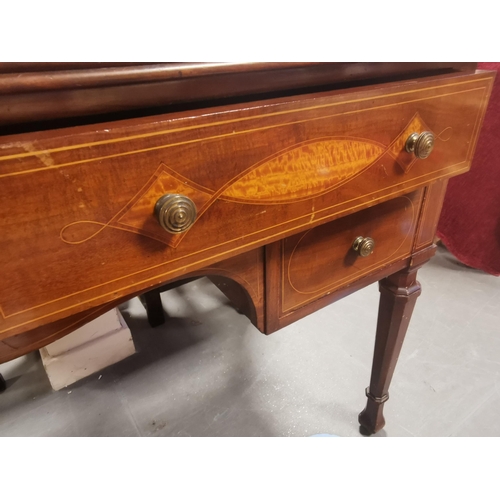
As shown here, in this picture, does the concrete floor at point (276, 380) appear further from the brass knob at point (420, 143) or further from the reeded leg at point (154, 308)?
the brass knob at point (420, 143)

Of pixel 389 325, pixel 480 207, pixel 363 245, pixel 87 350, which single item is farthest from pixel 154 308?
pixel 480 207

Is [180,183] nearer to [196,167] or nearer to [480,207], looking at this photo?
[196,167]

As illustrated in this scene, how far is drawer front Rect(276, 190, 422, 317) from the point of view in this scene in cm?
55

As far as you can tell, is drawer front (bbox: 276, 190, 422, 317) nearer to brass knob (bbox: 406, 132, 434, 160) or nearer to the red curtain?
brass knob (bbox: 406, 132, 434, 160)

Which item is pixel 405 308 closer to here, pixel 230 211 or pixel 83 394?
pixel 230 211

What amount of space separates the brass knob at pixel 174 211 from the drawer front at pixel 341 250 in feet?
0.66

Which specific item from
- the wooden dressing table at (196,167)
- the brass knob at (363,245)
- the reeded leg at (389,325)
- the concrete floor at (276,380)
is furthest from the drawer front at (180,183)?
the concrete floor at (276,380)

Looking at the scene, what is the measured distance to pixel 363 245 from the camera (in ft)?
1.90

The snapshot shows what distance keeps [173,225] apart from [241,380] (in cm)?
87

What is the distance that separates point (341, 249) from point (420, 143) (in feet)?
0.59

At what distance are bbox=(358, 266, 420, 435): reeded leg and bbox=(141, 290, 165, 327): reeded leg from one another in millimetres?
699

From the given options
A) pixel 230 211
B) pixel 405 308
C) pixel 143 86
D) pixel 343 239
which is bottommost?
pixel 405 308

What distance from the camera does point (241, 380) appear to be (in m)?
1.11
